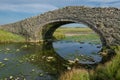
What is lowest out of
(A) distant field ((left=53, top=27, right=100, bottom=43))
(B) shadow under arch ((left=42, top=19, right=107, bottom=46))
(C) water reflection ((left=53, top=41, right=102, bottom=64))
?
(C) water reflection ((left=53, top=41, right=102, bottom=64))

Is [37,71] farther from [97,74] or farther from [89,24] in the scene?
[89,24]

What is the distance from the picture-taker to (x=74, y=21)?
39.7m

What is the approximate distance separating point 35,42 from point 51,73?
24.7m

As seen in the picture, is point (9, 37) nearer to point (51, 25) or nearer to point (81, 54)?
point (51, 25)

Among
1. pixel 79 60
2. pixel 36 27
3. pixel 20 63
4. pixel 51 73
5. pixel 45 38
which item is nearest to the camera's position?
pixel 51 73

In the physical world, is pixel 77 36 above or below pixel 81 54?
above

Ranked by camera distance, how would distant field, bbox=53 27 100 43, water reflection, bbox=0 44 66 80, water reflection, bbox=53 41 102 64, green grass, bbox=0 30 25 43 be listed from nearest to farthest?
1. water reflection, bbox=0 44 66 80
2. water reflection, bbox=53 41 102 64
3. green grass, bbox=0 30 25 43
4. distant field, bbox=53 27 100 43

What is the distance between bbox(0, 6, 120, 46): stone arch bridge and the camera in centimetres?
3384

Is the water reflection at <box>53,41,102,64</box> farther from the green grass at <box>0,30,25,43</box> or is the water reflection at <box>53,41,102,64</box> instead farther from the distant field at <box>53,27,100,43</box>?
the distant field at <box>53,27,100,43</box>

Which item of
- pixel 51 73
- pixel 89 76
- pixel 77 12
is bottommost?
pixel 51 73

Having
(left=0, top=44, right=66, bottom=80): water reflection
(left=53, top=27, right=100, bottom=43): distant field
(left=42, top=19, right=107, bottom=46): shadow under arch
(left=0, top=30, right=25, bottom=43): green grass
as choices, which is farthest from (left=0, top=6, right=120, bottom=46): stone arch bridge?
(left=0, top=44, right=66, bottom=80): water reflection

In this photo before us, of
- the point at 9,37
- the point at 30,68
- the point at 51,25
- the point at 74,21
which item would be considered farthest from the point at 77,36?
the point at 30,68

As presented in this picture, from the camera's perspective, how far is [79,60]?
2791 centimetres

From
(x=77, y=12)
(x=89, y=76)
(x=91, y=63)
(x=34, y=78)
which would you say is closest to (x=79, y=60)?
(x=91, y=63)
